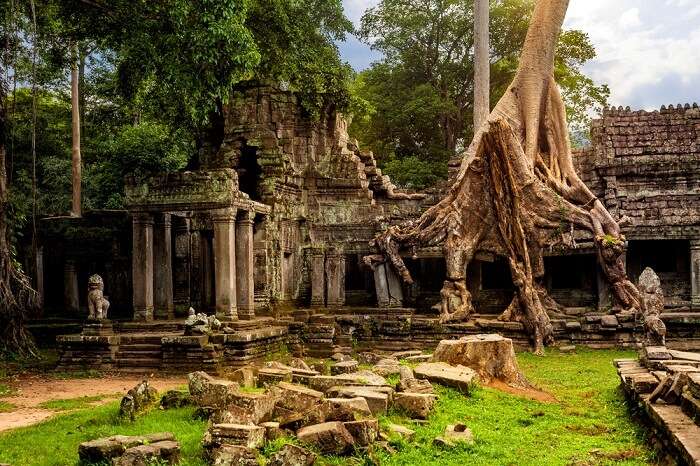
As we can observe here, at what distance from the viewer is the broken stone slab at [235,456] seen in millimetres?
6853

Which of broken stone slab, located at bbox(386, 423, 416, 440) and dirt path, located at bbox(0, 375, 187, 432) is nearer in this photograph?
broken stone slab, located at bbox(386, 423, 416, 440)

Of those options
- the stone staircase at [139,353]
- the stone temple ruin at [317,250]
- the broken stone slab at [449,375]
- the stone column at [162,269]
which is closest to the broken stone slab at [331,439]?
the broken stone slab at [449,375]

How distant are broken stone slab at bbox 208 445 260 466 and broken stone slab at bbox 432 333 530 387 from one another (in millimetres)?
5524

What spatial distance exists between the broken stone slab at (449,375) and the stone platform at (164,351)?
566 cm

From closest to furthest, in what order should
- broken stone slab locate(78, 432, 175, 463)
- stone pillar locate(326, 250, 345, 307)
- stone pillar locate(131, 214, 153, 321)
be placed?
broken stone slab locate(78, 432, 175, 463) → stone pillar locate(131, 214, 153, 321) → stone pillar locate(326, 250, 345, 307)

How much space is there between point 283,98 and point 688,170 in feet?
40.2

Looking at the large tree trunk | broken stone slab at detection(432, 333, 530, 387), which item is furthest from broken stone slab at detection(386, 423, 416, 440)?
the large tree trunk

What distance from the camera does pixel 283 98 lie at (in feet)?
70.8

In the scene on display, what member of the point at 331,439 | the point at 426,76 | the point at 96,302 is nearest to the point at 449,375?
the point at 331,439

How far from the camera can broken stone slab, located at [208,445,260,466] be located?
22.5 ft

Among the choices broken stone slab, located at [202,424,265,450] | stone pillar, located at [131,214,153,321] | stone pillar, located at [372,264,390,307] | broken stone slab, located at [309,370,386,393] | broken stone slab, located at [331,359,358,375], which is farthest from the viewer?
stone pillar, located at [372,264,390,307]

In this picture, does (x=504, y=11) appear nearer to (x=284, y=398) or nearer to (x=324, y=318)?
(x=324, y=318)

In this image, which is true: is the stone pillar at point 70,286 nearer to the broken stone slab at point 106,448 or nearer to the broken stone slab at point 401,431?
the broken stone slab at point 106,448

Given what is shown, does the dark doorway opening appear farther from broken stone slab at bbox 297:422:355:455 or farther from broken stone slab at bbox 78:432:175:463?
broken stone slab at bbox 297:422:355:455
